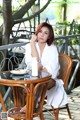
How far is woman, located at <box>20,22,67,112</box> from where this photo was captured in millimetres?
2885

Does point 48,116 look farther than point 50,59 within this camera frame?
Yes

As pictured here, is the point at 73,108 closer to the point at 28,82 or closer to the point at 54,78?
the point at 54,78

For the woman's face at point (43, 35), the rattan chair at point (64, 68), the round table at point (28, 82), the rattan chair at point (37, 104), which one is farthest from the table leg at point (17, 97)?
the woman's face at point (43, 35)

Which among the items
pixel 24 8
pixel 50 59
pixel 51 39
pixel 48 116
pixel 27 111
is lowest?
pixel 48 116

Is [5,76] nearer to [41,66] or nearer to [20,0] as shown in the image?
[41,66]

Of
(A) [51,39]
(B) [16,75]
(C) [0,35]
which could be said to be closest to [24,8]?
(C) [0,35]

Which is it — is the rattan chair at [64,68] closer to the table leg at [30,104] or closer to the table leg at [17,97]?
the table leg at [17,97]

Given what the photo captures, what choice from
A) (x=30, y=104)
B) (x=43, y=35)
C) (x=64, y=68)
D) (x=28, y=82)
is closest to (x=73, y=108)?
(x=64, y=68)

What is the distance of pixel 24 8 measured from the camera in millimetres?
5992

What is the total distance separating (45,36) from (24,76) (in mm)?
627

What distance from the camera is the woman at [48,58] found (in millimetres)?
2885

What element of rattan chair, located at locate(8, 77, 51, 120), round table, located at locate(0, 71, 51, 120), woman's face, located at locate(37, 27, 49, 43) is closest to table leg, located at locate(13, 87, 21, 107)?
rattan chair, located at locate(8, 77, 51, 120)

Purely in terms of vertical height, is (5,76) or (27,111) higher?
(5,76)

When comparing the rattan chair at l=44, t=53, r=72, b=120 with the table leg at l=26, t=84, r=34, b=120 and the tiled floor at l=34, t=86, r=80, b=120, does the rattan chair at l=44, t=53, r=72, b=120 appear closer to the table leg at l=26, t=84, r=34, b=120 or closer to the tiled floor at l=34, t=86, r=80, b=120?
the tiled floor at l=34, t=86, r=80, b=120
